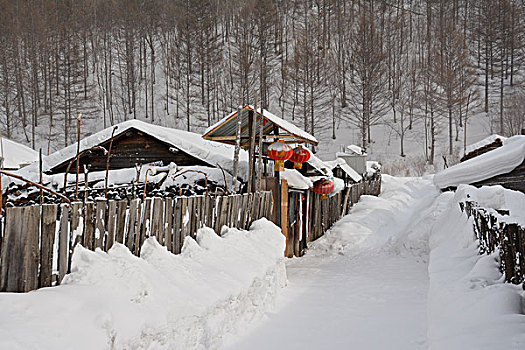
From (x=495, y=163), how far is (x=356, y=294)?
6032 millimetres

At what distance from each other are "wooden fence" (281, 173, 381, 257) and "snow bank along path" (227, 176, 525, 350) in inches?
13.9

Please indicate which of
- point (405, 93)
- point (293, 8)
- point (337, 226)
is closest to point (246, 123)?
point (337, 226)

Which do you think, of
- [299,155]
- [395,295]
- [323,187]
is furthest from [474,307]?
[323,187]

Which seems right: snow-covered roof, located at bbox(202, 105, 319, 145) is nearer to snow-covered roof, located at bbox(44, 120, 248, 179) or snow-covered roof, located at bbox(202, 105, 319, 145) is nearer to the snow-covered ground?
snow-covered roof, located at bbox(44, 120, 248, 179)

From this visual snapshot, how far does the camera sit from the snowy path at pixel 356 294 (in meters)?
4.86

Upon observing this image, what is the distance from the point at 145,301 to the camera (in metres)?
3.24

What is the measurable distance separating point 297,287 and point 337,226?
15.1ft

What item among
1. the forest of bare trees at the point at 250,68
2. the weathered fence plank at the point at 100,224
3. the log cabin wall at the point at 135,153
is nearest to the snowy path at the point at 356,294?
the weathered fence plank at the point at 100,224

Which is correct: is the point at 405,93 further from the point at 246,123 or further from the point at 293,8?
the point at 246,123

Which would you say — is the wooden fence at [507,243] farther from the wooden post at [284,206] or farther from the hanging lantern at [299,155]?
the hanging lantern at [299,155]

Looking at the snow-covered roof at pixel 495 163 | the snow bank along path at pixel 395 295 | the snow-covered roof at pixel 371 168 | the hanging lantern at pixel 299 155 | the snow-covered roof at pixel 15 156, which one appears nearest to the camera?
the snow bank along path at pixel 395 295

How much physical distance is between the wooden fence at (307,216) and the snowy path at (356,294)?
0.37 metres

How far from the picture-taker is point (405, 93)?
4066 cm

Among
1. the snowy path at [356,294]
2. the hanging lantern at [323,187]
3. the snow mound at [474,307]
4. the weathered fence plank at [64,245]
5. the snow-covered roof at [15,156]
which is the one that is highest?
the snow-covered roof at [15,156]
